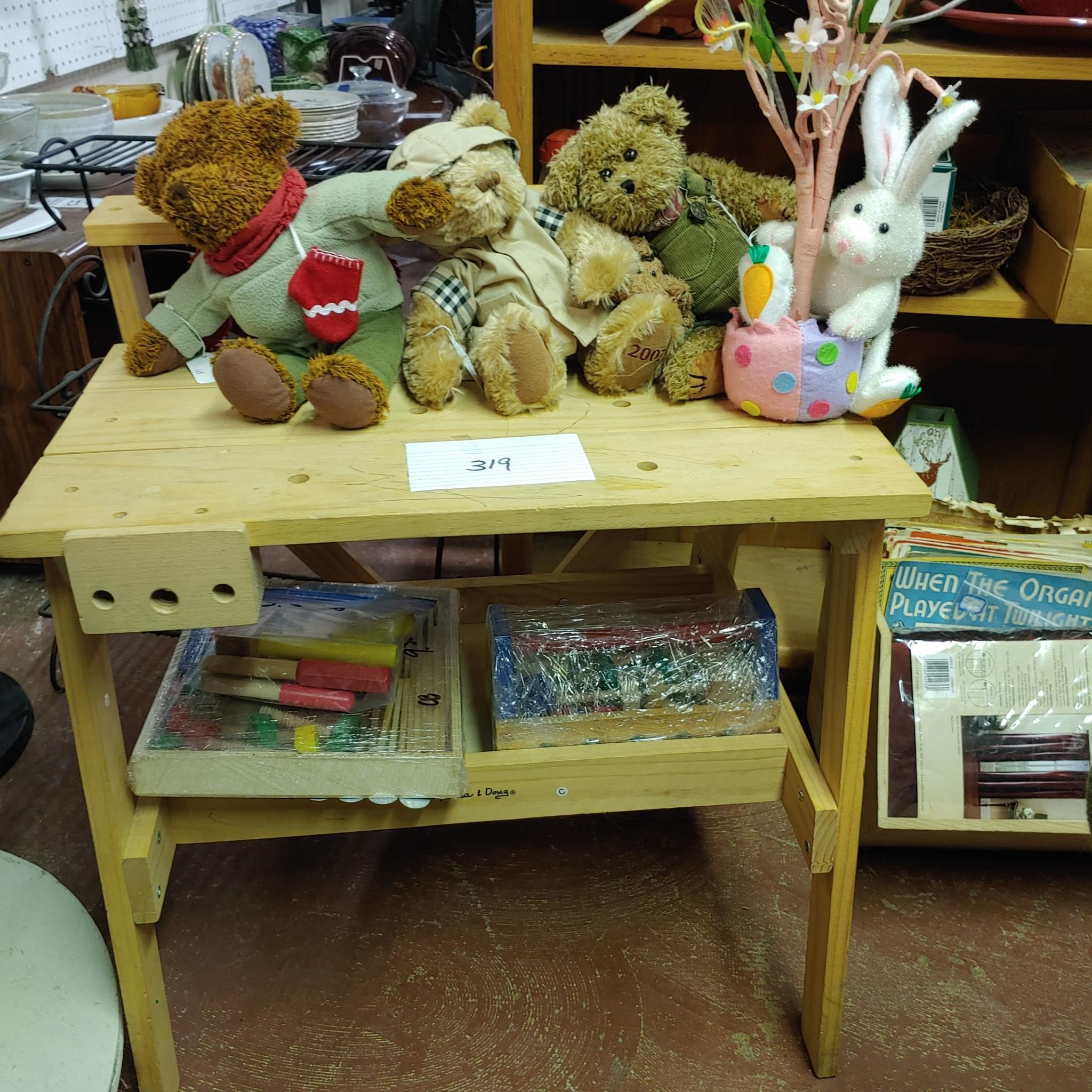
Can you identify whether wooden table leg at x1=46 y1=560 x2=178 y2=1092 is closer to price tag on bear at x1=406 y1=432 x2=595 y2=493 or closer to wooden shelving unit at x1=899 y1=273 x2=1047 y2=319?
price tag on bear at x1=406 y1=432 x2=595 y2=493

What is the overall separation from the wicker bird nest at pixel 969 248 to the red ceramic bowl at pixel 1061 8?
212mm

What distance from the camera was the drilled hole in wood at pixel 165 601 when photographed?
825 millimetres

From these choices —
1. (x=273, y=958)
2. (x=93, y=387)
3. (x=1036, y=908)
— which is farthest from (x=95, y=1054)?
(x=1036, y=908)

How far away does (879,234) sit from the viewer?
0.95m

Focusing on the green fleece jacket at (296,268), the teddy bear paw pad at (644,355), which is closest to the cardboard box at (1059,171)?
the teddy bear paw pad at (644,355)

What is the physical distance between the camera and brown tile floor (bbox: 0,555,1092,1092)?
3.74 ft

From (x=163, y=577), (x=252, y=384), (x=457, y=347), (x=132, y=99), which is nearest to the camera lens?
(x=163, y=577)

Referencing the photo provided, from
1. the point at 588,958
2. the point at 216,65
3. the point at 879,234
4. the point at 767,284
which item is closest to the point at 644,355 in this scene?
the point at 767,284

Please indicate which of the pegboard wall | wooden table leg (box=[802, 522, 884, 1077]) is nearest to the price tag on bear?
wooden table leg (box=[802, 522, 884, 1077])

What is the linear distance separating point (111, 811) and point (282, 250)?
21.2 inches

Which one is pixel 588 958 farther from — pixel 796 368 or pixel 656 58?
pixel 656 58

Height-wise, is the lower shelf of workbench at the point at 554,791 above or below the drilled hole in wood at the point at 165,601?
below

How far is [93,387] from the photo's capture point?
1.05 meters

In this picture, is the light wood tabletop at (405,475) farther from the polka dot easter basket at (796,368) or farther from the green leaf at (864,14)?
the green leaf at (864,14)
